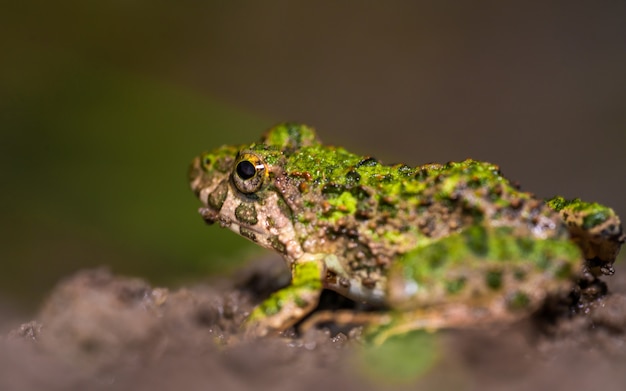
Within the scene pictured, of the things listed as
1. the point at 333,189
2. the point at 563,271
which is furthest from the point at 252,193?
the point at 563,271

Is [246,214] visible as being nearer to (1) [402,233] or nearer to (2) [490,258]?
(1) [402,233]

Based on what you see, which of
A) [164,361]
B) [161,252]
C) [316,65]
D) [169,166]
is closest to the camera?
[164,361]

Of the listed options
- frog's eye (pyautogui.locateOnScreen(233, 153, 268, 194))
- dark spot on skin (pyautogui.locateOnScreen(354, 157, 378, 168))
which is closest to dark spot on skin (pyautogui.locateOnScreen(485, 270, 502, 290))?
dark spot on skin (pyautogui.locateOnScreen(354, 157, 378, 168))

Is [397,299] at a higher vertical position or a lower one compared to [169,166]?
lower

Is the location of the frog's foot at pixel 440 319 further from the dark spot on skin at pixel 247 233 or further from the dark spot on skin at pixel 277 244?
the dark spot on skin at pixel 247 233

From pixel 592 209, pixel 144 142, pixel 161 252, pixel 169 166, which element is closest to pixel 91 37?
pixel 144 142

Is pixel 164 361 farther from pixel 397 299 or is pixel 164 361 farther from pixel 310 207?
pixel 310 207

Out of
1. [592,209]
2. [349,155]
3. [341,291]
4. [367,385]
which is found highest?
[349,155]

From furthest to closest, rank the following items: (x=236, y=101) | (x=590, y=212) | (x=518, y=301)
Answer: (x=236, y=101)
(x=590, y=212)
(x=518, y=301)
